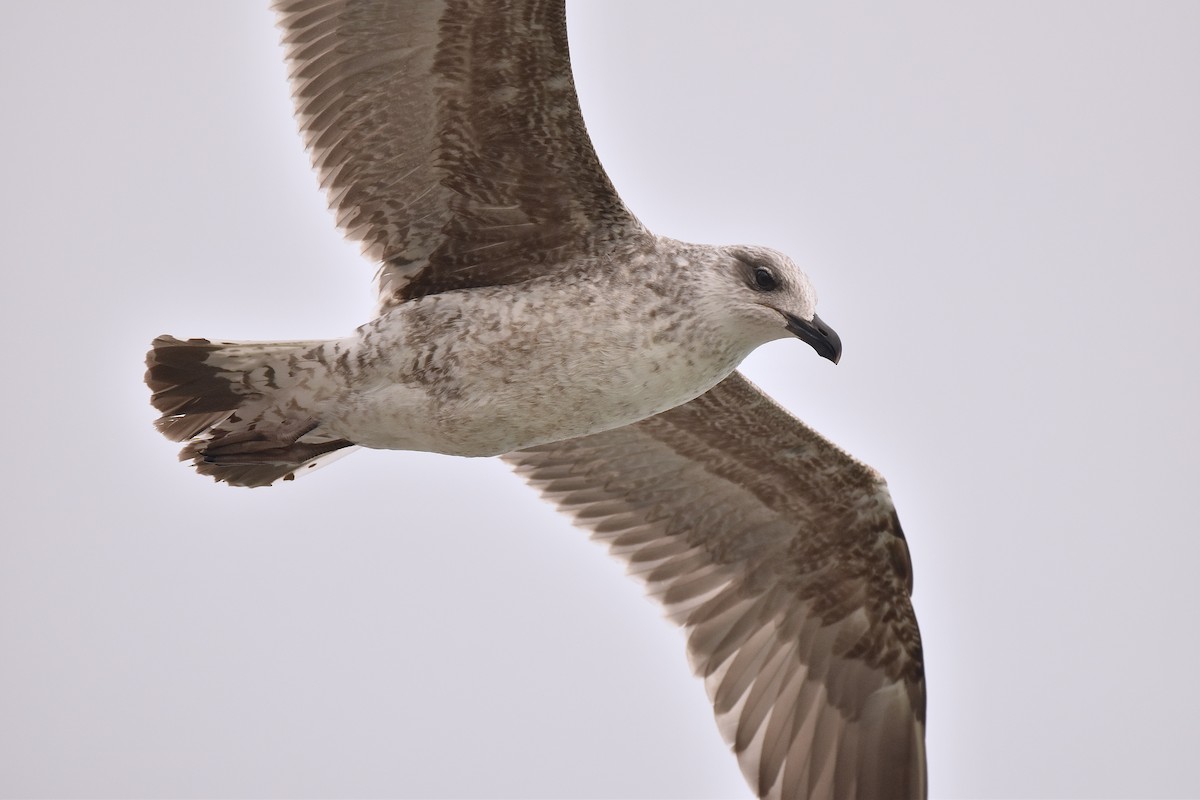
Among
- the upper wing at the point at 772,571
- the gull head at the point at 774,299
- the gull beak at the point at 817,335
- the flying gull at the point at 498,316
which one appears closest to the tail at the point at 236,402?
the flying gull at the point at 498,316

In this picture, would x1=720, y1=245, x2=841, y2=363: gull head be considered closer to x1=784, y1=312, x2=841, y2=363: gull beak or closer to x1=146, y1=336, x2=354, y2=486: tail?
x1=784, y1=312, x2=841, y2=363: gull beak

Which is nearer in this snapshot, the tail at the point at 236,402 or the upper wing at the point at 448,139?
the upper wing at the point at 448,139

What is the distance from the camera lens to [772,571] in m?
9.19

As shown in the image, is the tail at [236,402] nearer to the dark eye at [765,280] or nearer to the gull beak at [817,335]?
the dark eye at [765,280]

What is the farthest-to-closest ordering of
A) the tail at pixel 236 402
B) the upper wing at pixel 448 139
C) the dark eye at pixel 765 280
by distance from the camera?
the tail at pixel 236 402
the dark eye at pixel 765 280
the upper wing at pixel 448 139

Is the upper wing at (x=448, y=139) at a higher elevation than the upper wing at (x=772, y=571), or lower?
higher

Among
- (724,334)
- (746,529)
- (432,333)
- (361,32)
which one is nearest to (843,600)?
(746,529)

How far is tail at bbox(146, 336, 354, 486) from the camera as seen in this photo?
7754 millimetres

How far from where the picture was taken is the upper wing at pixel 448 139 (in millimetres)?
7309

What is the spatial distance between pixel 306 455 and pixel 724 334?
7.24 ft

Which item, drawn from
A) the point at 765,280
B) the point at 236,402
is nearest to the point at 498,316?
the point at 765,280

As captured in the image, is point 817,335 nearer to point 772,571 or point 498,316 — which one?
point 498,316

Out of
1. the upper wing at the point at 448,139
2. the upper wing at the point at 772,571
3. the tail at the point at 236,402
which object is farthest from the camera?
the upper wing at the point at 772,571

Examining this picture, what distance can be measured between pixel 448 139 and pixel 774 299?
5.79ft
